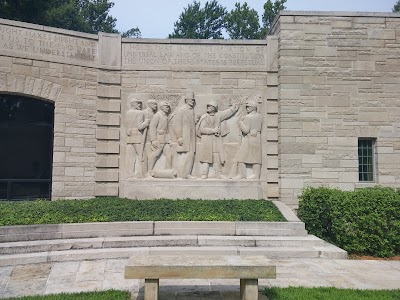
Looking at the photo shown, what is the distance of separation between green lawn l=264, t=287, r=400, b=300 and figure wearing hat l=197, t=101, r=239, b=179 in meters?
5.71

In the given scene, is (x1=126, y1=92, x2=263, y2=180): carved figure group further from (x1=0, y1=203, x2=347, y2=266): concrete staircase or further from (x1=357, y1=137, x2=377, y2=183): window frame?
(x1=357, y1=137, x2=377, y2=183): window frame

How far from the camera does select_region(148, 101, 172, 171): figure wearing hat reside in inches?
419

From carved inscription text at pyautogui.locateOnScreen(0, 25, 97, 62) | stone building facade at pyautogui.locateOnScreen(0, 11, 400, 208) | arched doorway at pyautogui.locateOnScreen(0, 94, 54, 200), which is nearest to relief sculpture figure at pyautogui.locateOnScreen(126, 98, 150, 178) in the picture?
stone building facade at pyautogui.locateOnScreen(0, 11, 400, 208)

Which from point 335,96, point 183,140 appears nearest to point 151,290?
point 183,140

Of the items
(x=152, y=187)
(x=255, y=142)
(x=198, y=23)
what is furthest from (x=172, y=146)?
(x=198, y=23)

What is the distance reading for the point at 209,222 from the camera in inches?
329

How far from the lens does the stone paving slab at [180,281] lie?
532 centimetres

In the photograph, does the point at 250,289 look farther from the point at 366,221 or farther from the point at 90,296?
the point at 366,221

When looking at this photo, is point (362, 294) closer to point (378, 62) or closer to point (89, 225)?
point (89, 225)

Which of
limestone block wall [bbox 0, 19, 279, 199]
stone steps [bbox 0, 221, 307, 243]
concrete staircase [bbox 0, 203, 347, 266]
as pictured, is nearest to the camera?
concrete staircase [bbox 0, 203, 347, 266]

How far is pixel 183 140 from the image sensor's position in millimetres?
10672

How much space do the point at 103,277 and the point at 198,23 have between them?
3426 centimetres

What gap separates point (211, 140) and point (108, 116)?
3111mm

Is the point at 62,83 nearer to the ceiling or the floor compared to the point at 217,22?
nearer to the floor
